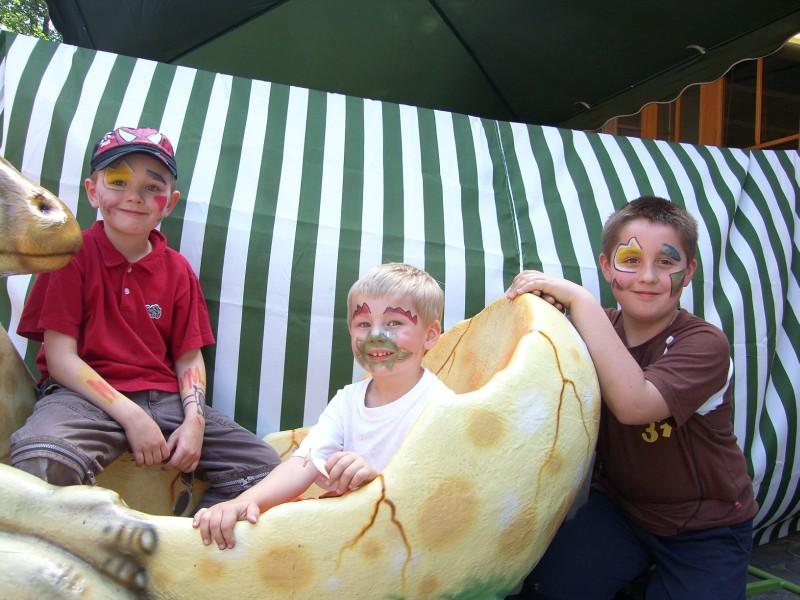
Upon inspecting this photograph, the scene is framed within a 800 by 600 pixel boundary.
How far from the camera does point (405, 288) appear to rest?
117 cm

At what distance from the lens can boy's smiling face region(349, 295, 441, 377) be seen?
116 cm

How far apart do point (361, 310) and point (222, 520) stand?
399 mm

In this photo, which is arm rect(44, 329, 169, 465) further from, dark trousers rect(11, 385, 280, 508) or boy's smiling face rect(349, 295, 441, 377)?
boy's smiling face rect(349, 295, 441, 377)

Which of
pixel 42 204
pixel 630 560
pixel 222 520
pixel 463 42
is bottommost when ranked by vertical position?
pixel 630 560

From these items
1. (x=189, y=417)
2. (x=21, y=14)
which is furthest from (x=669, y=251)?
(x=21, y=14)

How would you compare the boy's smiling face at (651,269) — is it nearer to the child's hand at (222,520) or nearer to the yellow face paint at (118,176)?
the child's hand at (222,520)

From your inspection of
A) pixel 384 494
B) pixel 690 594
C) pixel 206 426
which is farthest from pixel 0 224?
pixel 690 594

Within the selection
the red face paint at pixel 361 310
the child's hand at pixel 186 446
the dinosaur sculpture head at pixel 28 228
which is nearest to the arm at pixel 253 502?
the red face paint at pixel 361 310

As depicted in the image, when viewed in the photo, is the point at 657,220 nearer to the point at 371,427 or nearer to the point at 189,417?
the point at 371,427

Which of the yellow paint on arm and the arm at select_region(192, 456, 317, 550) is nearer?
the arm at select_region(192, 456, 317, 550)

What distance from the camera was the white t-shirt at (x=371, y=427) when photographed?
1.14 m

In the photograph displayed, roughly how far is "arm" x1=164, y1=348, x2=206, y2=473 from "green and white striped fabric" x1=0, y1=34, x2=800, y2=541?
0.62 ft

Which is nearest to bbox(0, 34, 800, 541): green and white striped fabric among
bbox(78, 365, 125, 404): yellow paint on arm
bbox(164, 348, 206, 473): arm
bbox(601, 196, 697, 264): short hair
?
bbox(164, 348, 206, 473): arm

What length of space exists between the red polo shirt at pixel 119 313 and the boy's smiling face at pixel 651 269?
36.2 inches
